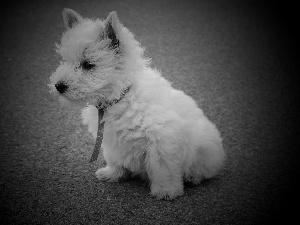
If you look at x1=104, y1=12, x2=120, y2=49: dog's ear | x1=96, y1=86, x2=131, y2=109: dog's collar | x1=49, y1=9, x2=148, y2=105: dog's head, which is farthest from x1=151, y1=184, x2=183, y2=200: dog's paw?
x1=104, y1=12, x2=120, y2=49: dog's ear

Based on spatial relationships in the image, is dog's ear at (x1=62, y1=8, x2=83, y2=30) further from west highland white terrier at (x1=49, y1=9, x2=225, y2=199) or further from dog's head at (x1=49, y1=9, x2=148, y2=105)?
dog's head at (x1=49, y1=9, x2=148, y2=105)

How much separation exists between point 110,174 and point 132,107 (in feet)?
3.06

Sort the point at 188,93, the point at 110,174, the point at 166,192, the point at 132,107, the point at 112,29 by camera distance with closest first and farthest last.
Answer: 1. the point at 112,29
2. the point at 132,107
3. the point at 166,192
4. the point at 110,174
5. the point at 188,93

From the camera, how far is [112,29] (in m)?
2.22

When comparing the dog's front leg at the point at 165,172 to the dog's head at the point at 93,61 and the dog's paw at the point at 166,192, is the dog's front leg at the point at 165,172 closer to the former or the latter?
the dog's paw at the point at 166,192

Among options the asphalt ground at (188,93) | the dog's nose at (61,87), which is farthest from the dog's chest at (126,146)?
the dog's nose at (61,87)

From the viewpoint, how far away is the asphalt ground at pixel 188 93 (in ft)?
8.52

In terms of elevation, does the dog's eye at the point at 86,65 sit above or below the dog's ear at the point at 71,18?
below

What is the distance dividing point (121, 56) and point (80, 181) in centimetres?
146

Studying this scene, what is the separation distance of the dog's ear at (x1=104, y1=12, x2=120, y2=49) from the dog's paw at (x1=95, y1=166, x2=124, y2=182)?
133 cm

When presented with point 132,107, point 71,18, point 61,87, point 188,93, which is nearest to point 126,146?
point 132,107

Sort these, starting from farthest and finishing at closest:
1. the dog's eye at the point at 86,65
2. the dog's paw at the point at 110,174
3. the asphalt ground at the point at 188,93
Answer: the dog's paw at the point at 110,174
the asphalt ground at the point at 188,93
the dog's eye at the point at 86,65

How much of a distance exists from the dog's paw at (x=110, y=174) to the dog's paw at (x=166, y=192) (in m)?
0.47

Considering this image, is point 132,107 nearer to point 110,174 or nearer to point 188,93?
point 110,174
